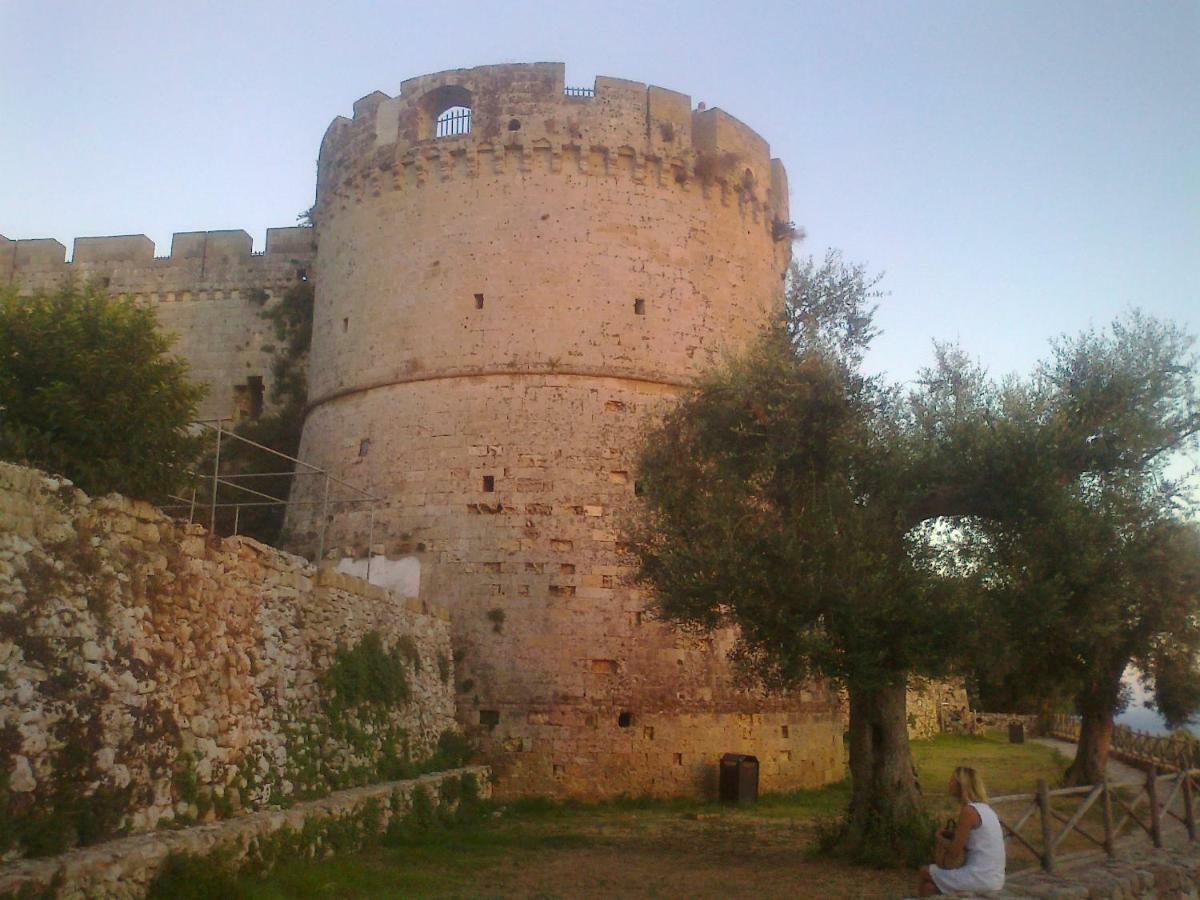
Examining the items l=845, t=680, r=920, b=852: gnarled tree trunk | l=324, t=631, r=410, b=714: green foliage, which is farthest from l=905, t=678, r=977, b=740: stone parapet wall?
l=324, t=631, r=410, b=714: green foliage

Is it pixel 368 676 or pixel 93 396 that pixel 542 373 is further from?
pixel 93 396

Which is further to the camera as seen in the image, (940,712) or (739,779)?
(940,712)

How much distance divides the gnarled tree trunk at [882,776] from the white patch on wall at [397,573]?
6675 mm

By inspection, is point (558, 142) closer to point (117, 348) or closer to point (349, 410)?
point (349, 410)

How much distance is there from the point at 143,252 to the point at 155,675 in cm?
1503

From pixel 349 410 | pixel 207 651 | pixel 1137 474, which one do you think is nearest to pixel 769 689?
pixel 1137 474

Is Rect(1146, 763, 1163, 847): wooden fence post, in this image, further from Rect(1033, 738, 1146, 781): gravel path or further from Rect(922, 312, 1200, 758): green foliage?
Rect(1033, 738, 1146, 781): gravel path

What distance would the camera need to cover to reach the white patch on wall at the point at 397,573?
14656 mm

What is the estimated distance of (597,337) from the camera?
1541cm

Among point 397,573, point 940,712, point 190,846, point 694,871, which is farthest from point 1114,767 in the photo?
point 190,846

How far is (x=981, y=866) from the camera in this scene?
6848 millimetres

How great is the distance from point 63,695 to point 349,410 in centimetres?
992

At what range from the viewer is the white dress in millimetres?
6840

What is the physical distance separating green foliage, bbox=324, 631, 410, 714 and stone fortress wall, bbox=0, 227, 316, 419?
8801mm
